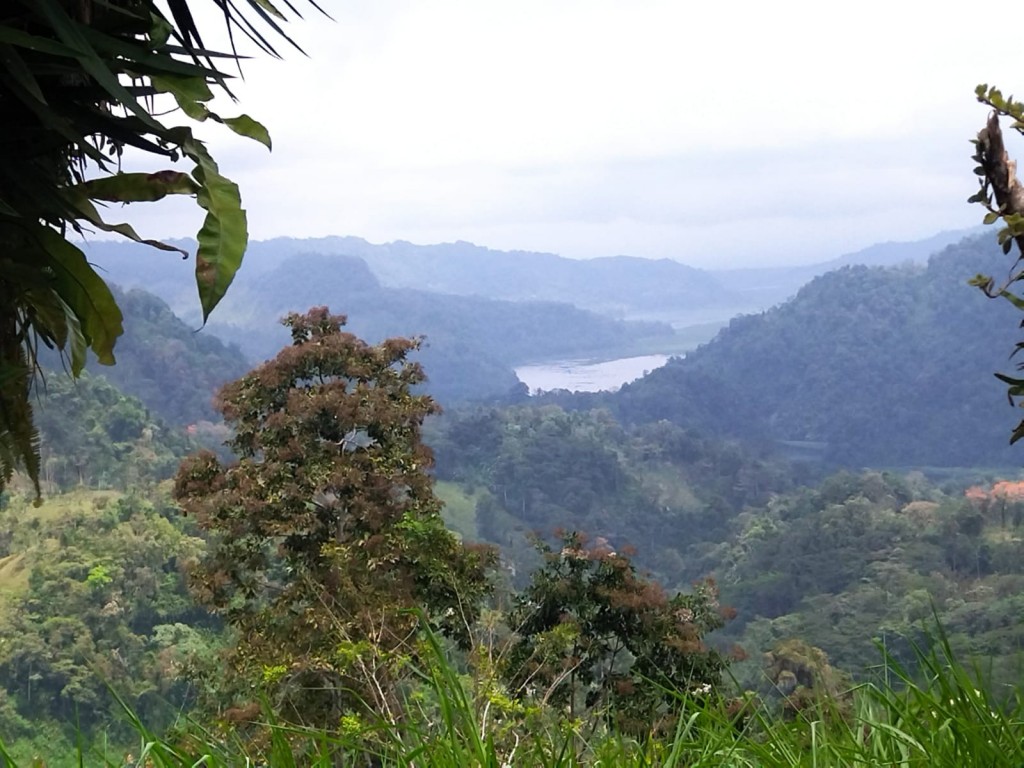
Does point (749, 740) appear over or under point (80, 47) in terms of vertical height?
under

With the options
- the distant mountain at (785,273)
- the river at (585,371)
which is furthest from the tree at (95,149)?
the distant mountain at (785,273)

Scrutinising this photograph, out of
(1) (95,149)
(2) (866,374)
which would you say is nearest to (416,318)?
(2) (866,374)

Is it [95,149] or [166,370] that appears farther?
[166,370]

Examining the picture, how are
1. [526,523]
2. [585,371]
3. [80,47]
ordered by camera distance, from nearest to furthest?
[80,47] < [526,523] < [585,371]

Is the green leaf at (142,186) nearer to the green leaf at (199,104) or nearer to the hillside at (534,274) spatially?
the green leaf at (199,104)

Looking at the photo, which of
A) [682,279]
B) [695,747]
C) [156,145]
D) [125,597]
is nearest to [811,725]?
[695,747]

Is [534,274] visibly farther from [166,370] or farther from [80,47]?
[80,47]

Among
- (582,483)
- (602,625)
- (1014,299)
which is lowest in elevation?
(582,483)
